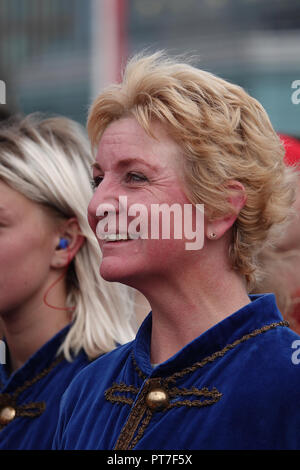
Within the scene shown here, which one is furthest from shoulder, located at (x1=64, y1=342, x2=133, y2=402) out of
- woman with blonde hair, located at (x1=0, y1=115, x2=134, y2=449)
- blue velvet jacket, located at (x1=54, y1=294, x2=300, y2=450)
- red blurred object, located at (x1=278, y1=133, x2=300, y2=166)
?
red blurred object, located at (x1=278, y1=133, x2=300, y2=166)

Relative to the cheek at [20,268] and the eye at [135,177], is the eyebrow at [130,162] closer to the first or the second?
the eye at [135,177]

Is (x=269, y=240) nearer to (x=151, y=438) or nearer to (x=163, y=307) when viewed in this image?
(x=163, y=307)

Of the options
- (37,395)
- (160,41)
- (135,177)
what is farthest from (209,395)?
(160,41)

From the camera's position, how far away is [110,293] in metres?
3.36

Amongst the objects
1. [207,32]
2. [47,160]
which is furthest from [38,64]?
[47,160]

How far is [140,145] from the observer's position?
2.32m

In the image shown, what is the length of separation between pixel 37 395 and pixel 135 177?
4.02 ft

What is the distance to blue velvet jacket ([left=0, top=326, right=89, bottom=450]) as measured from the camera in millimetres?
3102

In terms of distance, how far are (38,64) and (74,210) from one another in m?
23.4

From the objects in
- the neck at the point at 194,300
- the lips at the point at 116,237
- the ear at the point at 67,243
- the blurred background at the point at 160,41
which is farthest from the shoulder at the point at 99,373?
the blurred background at the point at 160,41

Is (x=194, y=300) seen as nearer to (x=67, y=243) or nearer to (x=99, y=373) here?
(x=99, y=373)

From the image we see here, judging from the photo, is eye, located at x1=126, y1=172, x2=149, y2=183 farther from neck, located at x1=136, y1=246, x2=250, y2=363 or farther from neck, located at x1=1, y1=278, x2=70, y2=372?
neck, located at x1=1, y1=278, x2=70, y2=372

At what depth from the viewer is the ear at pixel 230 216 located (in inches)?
90.4

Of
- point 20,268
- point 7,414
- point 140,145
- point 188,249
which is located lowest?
point 7,414
